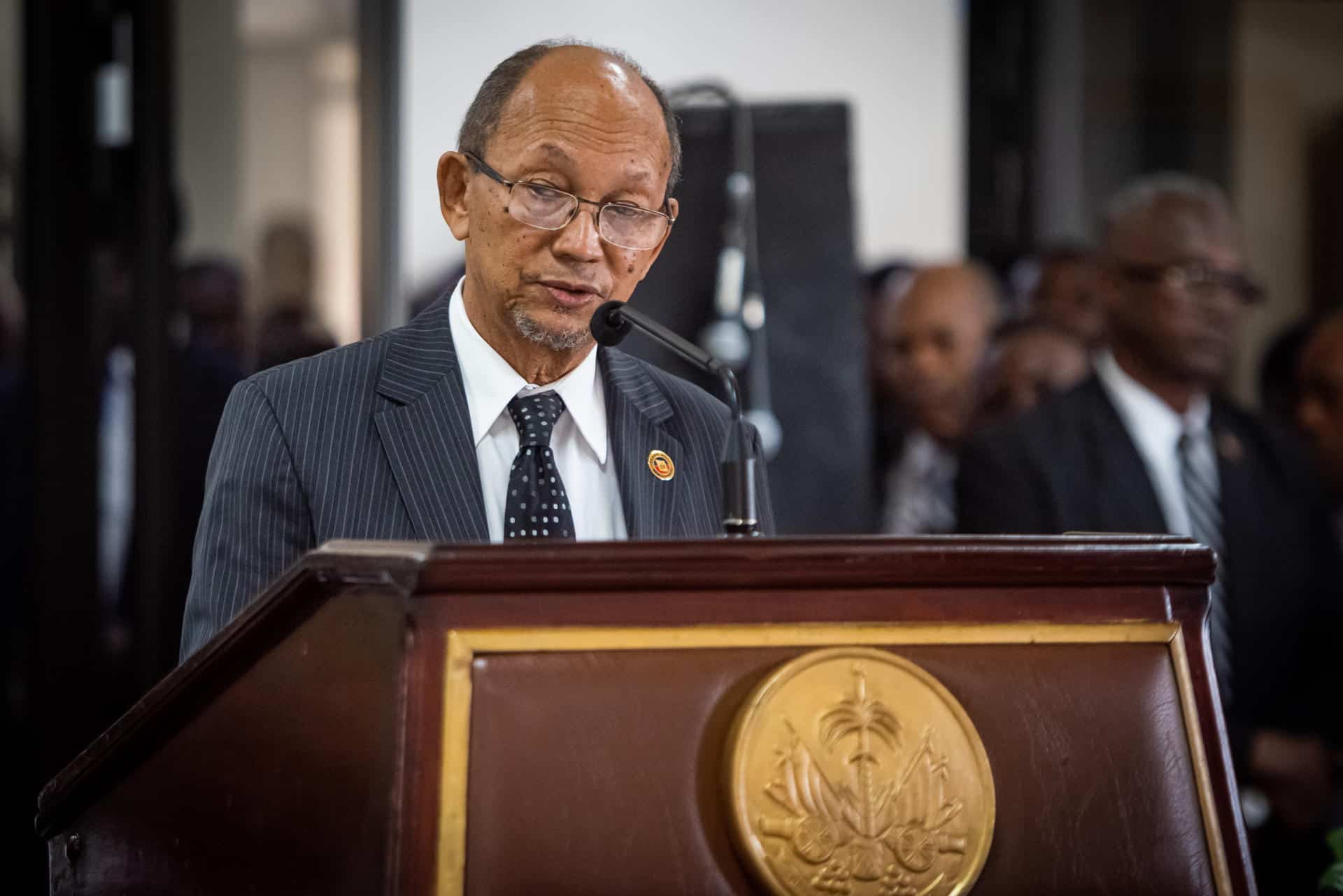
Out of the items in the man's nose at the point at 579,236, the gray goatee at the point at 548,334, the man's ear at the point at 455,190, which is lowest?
the gray goatee at the point at 548,334

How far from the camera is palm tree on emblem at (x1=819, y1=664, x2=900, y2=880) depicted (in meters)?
0.99

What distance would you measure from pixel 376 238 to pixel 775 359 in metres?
0.90

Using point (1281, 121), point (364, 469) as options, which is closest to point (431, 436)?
point (364, 469)

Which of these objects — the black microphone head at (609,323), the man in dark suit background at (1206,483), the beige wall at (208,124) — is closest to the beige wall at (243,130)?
the beige wall at (208,124)

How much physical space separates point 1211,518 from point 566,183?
1732 millimetres

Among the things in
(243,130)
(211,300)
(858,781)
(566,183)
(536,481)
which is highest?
(243,130)

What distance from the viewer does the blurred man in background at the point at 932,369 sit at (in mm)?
3205

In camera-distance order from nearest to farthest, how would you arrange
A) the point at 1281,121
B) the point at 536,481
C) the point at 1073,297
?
the point at 536,481 < the point at 1073,297 < the point at 1281,121

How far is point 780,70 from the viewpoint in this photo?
2.97m

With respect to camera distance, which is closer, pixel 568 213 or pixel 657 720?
pixel 657 720

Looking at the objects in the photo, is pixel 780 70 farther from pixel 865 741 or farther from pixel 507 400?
pixel 865 741

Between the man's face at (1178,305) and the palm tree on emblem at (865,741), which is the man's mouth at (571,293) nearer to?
the palm tree on emblem at (865,741)

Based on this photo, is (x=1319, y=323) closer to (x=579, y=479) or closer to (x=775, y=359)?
(x=775, y=359)

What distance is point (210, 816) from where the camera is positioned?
3.55 ft
